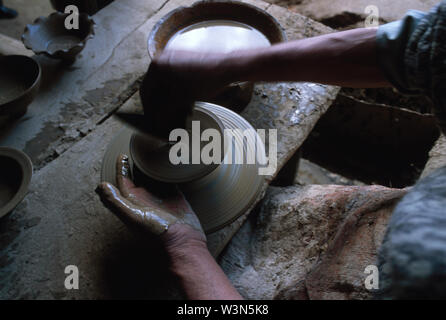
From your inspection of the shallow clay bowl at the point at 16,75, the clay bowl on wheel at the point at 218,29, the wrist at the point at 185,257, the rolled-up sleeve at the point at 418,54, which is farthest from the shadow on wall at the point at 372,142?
the shallow clay bowl at the point at 16,75

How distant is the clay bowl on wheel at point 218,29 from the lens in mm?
1881

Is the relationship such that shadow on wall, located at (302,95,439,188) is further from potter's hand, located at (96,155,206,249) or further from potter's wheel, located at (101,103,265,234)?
potter's hand, located at (96,155,206,249)

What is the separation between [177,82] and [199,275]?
667 mm

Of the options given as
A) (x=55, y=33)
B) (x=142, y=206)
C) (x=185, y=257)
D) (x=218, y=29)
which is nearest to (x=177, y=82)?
(x=142, y=206)

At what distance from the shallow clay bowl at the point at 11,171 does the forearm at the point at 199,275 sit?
772 millimetres

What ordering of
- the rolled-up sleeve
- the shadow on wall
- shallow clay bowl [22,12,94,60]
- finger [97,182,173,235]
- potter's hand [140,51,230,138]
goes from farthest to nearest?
the shadow on wall < shallow clay bowl [22,12,94,60] < finger [97,182,173,235] < potter's hand [140,51,230,138] < the rolled-up sleeve

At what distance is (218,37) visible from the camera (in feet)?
6.45

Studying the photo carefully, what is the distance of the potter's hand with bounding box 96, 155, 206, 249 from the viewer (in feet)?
3.92

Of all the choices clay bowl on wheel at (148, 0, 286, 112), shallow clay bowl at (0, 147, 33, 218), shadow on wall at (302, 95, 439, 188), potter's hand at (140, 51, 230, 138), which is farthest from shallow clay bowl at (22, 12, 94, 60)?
shadow on wall at (302, 95, 439, 188)

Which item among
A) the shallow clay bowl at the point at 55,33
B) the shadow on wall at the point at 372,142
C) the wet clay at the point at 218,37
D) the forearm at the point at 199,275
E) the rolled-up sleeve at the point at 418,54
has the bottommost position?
the shadow on wall at the point at 372,142

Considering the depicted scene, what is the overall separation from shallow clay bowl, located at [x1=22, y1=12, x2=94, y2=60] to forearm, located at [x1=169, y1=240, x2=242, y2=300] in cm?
151

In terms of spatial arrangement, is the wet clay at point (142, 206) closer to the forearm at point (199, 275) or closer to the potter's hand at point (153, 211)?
the potter's hand at point (153, 211)

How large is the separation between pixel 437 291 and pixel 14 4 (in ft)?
15.3

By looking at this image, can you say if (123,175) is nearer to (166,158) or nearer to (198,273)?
(166,158)
